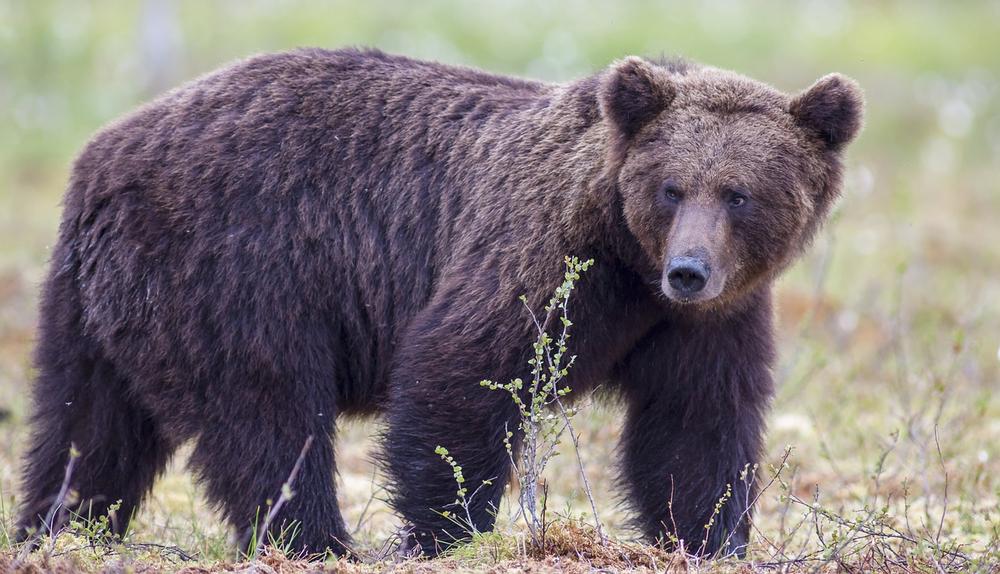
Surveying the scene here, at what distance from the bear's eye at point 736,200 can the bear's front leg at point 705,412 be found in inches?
24.8

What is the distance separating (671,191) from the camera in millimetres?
5641

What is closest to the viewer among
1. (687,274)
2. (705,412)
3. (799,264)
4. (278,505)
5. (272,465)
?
(278,505)

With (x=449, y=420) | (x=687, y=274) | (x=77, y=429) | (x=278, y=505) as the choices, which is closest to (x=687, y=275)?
(x=687, y=274)

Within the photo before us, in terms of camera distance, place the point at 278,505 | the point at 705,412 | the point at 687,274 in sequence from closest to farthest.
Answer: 1. the point at 278,505
2. the point at 687,274
3. the point at 705,412

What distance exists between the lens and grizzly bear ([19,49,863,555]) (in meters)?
5.72

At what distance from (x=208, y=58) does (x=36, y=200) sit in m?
6.06

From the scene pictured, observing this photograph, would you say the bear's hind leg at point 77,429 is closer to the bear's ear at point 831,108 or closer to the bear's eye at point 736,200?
the bear's eye at point 736,200

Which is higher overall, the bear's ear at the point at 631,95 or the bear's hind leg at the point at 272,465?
the bear's ear at the point at 631,95

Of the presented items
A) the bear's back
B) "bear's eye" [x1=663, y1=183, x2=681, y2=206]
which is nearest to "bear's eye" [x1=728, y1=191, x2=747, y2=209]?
"bear's eye" [x1=663, y1=183, x2=681, y2=206]

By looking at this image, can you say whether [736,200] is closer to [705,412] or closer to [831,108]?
[831,108]

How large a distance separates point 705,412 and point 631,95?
1.58 m

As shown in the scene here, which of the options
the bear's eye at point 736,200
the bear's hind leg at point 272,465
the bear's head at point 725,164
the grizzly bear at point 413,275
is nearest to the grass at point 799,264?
the bear's hind leg at point 272,465

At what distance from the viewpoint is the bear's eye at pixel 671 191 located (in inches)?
221

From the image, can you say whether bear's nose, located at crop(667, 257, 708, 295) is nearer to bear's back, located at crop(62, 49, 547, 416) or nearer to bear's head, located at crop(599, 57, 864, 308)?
bear's head, located at crop(599, 57, 864, 308)
